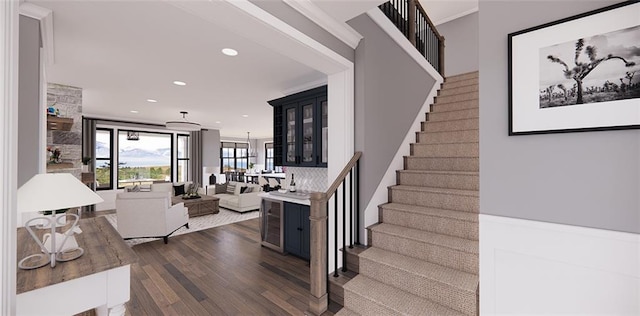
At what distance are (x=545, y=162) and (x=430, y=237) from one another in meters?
1.14

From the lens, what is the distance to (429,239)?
7.24ft

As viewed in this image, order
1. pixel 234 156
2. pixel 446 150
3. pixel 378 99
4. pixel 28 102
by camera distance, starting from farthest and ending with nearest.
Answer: pixel 234 156 → pixel 446 150 → pixel 378 99 → pixel 28 102

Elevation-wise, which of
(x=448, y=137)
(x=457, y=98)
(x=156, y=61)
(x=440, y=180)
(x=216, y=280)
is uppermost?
(x=156, y=61)

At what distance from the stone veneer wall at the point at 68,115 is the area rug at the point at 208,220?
164 centimetres

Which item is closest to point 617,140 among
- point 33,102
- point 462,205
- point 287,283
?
point 462,205

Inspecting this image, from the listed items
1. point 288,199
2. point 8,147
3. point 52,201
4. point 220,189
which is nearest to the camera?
point 8,147

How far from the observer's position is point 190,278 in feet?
9.82

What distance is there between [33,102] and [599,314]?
3.85 m

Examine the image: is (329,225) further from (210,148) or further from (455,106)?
(210,148)

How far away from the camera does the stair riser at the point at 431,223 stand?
219 centimetres

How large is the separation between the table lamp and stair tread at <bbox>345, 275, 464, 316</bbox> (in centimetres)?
187

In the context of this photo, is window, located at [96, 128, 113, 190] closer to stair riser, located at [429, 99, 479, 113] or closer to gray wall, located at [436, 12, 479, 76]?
stair riser, located at [429, 99, 479, 113]

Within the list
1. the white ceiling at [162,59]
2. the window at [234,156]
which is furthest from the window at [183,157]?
the white ceiling at [162,59]

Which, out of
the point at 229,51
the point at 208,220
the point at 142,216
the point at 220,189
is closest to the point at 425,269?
the point at 229,51
